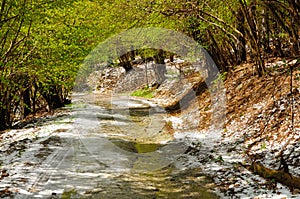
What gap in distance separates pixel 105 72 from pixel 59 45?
35.3 metres

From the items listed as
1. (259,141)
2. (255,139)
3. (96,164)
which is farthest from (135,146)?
(259,141)

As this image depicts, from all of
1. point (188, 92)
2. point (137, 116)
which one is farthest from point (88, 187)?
point (188, 92)

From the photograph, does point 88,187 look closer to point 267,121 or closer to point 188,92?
point 267,121

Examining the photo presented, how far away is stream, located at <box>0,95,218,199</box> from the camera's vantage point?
6.87 m

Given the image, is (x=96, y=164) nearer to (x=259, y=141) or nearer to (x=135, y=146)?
(x=135, y=146)

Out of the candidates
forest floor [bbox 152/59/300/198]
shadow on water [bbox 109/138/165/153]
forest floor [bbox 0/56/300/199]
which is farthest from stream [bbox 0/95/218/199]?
forest floor [bbox 152/59/300/198]

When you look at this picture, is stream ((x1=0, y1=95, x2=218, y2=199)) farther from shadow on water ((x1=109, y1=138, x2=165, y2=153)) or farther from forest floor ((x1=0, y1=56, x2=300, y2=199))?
forest floor ((x1=0, y1=56, x2=300, y2=199))

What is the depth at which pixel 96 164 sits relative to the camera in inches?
343

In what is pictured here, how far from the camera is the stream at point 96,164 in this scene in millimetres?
6867

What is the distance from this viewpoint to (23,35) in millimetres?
10922

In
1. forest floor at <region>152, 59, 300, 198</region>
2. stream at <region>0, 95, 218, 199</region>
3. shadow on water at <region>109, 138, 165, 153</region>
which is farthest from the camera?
shadow on water at <region>109, 138, 165, 153</region>

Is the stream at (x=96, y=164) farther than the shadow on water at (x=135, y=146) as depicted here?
No

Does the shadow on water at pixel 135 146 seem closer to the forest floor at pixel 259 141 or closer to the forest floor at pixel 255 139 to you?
the forest floor at pixel 255 139

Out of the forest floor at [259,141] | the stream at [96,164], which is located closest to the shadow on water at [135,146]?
the stream at [96,164]
